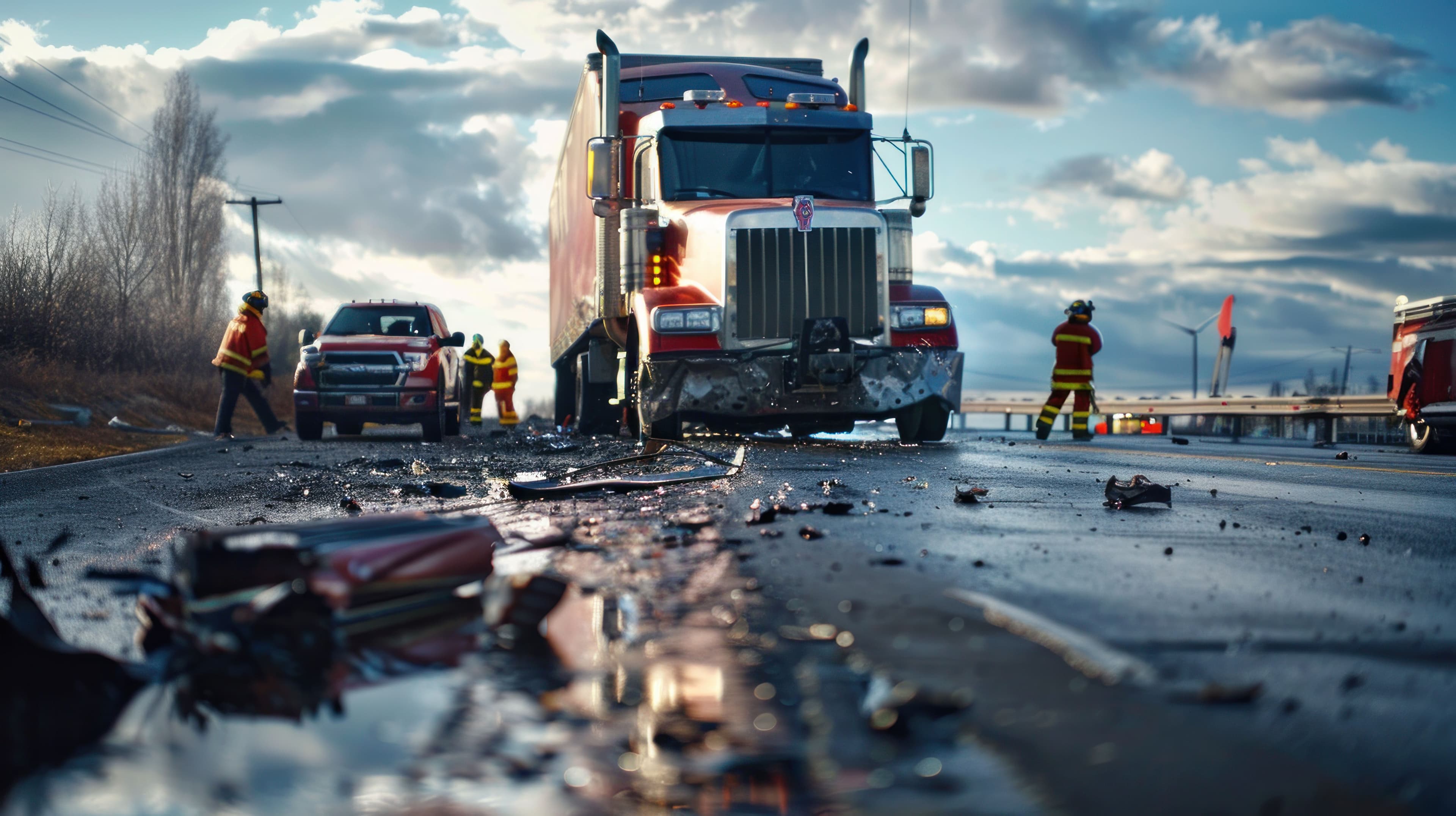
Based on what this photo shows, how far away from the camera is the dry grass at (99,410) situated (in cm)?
1223

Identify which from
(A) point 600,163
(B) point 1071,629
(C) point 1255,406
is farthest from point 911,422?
(C) point 1255,406

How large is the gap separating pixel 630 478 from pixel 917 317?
225 inches

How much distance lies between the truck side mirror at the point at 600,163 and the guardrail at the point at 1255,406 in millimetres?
5985

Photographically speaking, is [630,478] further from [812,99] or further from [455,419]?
[455,419]

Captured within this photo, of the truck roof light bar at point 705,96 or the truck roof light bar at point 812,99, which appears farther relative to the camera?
the truck roof light bar at point 812,99

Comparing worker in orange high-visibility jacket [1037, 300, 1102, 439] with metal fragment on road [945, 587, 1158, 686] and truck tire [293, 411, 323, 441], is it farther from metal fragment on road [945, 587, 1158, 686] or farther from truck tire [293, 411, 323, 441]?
metal fragment on road [945, 587, 1158, 686]

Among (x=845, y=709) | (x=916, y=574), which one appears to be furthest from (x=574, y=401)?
(x=845, y=709)

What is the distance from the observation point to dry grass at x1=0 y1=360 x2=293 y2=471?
12234mm

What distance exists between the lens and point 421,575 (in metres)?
2.69

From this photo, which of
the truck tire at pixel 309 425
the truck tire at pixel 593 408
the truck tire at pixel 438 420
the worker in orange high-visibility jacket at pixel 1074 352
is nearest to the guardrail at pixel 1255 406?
the worker in orange high-visibility jacket at pixel 1074 352

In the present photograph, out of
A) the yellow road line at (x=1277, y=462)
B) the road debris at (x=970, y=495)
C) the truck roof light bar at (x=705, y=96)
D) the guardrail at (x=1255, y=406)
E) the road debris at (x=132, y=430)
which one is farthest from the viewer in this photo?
the guardrail at (x=1255, y=406)

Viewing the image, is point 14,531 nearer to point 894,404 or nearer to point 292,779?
point 292,779

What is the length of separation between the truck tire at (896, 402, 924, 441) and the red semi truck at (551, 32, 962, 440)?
0.02 m

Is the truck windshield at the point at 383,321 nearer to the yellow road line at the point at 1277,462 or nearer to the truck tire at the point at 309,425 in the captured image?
the truck tire at the point at 309,425
